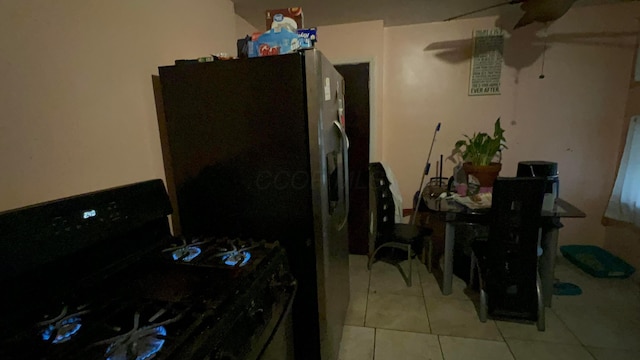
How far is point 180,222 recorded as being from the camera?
1.37 metres

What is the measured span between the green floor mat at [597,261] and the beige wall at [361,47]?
211 cm

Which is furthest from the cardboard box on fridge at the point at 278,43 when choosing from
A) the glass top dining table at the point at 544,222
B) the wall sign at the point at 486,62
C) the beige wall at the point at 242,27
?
the wall sign at the point at 486,62

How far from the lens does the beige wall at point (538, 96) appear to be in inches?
103

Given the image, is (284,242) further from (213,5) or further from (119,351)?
(213,5)

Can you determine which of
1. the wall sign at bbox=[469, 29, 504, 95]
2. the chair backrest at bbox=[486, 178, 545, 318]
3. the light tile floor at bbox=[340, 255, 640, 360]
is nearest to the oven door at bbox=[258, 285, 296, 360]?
the light tile floor at bbox=[340, 255, 640, 360]

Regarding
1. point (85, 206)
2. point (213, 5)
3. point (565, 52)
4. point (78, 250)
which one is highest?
point (213, 5)

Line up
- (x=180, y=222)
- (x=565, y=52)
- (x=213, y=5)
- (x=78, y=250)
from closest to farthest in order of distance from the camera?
1. (x=78, y=250)
2. (x=180, y=222)
3. (x=213, y=5)
4. (x=565, y=52)

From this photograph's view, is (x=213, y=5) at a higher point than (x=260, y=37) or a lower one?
higher

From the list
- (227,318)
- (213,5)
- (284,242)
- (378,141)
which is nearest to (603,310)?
(378,141)

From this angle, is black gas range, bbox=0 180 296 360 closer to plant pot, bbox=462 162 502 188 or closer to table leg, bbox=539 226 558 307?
table leg, bbox=539 226 558 307

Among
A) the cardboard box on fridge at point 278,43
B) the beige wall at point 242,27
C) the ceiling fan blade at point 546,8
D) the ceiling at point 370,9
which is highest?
the ceiling at point 370,9

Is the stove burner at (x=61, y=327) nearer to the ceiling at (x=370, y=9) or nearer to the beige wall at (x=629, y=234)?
the ceiling at (x=370, y=9)

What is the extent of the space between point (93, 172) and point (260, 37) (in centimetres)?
84

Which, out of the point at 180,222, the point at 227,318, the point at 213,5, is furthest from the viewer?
the point at 213,5
